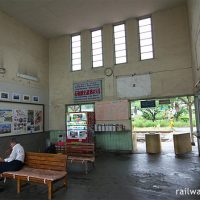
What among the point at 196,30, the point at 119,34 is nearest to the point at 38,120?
the point at 119,34

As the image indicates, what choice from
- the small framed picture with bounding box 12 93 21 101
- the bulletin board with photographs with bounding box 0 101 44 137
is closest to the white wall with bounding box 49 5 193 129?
the bulletin board with photographs with bounding box 0 101 44 137

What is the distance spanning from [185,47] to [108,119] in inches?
185

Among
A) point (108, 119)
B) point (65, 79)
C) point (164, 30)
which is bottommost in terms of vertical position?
point (108, 119)

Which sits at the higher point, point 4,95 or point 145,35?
point 145,35

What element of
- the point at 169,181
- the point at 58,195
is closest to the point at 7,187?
the point at 58,195

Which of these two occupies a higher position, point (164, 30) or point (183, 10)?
point (183, 10)

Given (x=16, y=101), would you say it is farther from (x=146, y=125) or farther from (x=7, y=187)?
(x=146, y=125)

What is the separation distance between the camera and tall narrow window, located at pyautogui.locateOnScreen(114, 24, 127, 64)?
933cm

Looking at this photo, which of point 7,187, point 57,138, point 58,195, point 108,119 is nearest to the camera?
point 58,195

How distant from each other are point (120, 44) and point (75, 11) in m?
2.62

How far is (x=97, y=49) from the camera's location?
32.4 feet

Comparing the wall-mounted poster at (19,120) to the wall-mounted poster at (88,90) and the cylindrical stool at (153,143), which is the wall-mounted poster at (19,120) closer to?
the wall-mounted poster at (88,90)

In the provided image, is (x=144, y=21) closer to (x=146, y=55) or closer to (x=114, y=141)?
(x=146, y=55)

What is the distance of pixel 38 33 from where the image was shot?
33.5 ft
